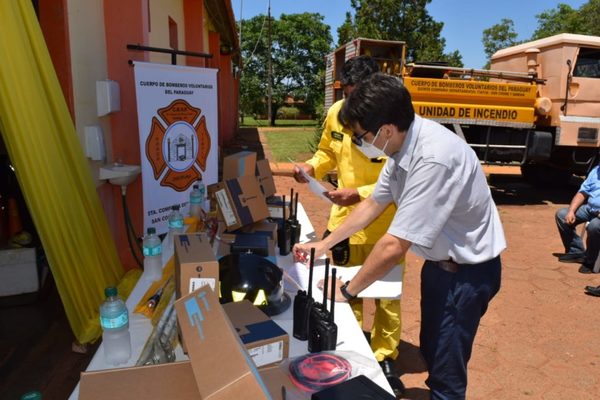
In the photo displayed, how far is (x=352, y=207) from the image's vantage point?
2729 millimetres

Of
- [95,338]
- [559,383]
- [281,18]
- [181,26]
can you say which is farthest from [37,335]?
[281,18]

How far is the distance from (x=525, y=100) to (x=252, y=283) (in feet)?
22.4

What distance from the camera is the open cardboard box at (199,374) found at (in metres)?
0.97

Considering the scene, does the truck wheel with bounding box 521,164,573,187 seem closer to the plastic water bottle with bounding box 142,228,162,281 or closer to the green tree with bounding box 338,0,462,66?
the plastic water bottle with bounding box 142,228,162,281

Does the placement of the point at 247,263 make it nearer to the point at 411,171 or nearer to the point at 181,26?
the point at 411,171

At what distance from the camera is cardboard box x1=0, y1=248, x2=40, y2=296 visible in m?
3.30

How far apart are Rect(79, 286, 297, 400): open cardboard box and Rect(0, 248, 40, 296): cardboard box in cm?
265

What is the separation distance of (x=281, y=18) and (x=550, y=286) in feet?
117

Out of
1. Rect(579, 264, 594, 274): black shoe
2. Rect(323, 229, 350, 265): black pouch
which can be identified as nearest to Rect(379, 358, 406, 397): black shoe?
Rect(323, 229, 350, 265): black pouch

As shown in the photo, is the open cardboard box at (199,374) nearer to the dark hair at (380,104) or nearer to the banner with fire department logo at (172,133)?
the dark hair at (380,104)

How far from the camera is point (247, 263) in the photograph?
5.81 ft

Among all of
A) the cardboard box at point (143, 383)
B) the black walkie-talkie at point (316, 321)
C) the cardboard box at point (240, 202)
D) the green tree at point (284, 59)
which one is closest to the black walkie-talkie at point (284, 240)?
the cardboard box at point (240, 202)

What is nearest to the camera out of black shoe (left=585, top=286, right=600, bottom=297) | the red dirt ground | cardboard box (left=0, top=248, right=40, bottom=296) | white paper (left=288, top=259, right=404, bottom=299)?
white paper (left=288, top=259, right=404, bottom=299)

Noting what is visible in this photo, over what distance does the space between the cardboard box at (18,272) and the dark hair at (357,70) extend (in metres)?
2.57
